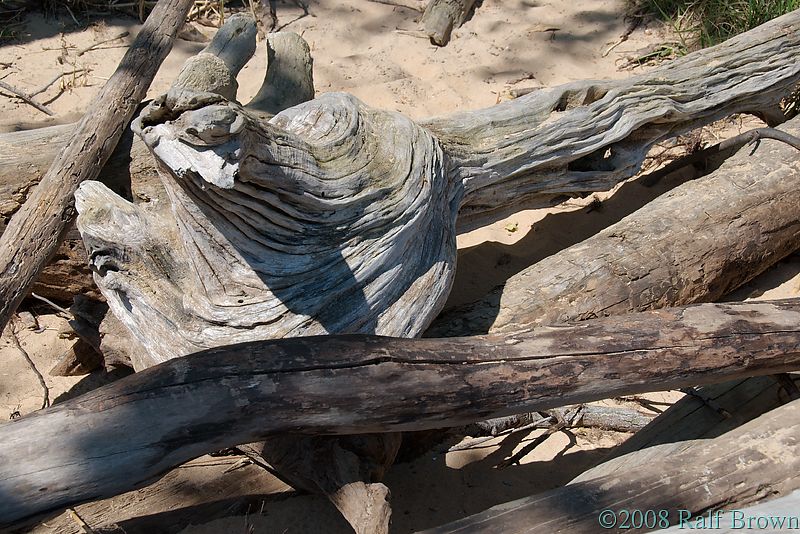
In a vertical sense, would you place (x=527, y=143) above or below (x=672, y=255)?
above

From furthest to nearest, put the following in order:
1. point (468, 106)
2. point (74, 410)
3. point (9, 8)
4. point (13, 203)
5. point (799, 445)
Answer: point (9, 8), point (468, 106), point (13, 203), point (799, 445), point (74, 410)

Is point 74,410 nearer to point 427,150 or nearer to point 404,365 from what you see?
point 404,365

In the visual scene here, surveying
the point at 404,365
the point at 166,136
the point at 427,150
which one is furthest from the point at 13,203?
the point at 404,365

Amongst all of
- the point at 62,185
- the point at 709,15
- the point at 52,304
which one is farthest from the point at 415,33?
the point at 52,304

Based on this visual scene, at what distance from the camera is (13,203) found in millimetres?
3322

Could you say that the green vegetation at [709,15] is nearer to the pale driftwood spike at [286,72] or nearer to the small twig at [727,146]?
the small twig at [727,146]

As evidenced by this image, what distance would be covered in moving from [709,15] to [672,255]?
8.27 feet

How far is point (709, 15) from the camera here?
5.15 meters

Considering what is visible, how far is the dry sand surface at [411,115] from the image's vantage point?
2.70 metres

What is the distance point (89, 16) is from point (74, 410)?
4.10 meters

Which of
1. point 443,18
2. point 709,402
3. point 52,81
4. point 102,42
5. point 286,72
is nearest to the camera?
point 709,402

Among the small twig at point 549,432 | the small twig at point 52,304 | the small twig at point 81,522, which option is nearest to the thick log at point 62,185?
the small twig at point 52,304

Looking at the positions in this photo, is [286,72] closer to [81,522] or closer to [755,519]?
[81,522]

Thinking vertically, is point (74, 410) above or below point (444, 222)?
above
